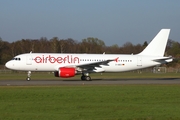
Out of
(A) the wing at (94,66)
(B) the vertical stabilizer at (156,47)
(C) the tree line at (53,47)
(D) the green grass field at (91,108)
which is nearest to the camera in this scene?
(D) the green grass field at (91,108)

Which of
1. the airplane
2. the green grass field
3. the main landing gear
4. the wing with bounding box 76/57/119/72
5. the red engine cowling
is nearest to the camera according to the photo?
the green grass field

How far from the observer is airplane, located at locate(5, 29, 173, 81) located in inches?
1706

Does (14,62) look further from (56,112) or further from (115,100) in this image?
(56,112)

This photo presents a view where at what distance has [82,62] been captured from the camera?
4450 cm

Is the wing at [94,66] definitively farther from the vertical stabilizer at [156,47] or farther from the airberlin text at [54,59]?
the vertical stabilizer at [156,47]

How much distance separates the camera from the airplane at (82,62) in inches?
1706

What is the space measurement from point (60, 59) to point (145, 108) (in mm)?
26589

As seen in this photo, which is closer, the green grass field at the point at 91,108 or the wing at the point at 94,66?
the green grass field at the point at 91,108

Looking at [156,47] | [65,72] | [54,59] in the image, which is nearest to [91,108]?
[65,72]

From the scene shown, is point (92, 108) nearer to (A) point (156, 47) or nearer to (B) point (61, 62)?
(B) point (61, 62)

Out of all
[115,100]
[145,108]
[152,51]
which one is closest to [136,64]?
[152,51]

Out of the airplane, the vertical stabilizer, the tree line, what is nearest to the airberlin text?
the airplane

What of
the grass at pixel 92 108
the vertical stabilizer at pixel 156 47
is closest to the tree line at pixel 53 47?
the vertical stabilizer at pixel 156 47

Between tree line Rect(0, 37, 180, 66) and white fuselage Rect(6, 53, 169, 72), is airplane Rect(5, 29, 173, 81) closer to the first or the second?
white fuselage Rect(6, 53, 169, 72)
